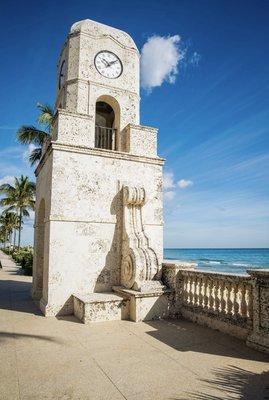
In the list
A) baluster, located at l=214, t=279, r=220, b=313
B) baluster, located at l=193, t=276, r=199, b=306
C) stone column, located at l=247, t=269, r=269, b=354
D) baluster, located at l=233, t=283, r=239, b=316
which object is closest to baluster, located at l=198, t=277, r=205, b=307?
baluster, located at l=193, t=276, r=199, b=306

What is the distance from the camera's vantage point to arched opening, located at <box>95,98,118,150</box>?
414 inches

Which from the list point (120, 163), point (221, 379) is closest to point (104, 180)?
point (120, 163)

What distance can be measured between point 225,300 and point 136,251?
2731 mm

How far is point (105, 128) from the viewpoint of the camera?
10.1 meters

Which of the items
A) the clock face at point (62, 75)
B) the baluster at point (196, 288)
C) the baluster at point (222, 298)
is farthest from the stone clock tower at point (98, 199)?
the baluster at point (222, 298)

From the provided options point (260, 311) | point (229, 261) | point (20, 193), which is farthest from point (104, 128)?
point (229, 261)

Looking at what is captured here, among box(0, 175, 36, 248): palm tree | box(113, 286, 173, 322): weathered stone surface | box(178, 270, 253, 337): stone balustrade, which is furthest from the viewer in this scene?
box(0, 175, 36, 248): palm tree

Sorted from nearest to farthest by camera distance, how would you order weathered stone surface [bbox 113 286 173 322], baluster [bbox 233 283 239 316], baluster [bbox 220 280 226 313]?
baluster [bbox 233 283 239 316] < baluster [bbox 220 280 226 313] < weathered stone surface [bbox 113 286 173 322]

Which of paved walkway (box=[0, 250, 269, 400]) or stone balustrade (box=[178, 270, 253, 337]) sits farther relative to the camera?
stone balustrade (box=[178, 270, 253, 337])

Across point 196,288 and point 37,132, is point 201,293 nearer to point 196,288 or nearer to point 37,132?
point 196,288

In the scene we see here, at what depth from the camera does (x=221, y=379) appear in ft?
14.0

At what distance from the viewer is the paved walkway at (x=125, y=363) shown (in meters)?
3.89

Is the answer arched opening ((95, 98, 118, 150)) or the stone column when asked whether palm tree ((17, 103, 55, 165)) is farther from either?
the stone column

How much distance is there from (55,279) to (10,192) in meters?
28.9
